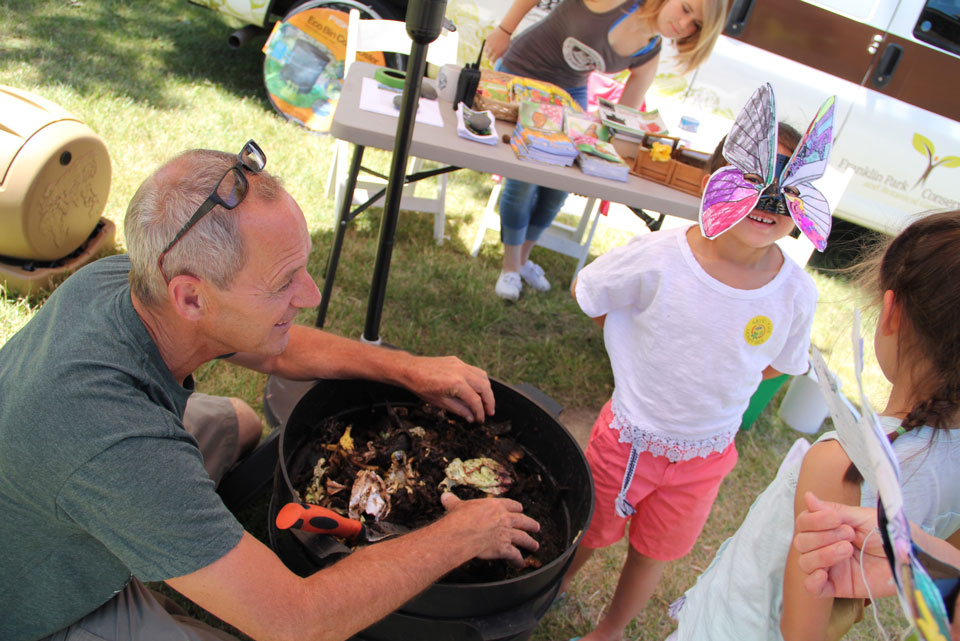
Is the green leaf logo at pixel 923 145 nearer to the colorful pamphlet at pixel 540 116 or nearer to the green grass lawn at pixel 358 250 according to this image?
the green grass lawn at pixel 358 250

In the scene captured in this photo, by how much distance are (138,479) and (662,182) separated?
2440 millimetres

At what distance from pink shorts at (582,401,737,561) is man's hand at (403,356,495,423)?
1.23ft

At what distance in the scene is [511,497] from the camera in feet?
5.20

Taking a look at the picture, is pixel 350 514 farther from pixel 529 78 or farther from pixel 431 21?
pixel 529 78

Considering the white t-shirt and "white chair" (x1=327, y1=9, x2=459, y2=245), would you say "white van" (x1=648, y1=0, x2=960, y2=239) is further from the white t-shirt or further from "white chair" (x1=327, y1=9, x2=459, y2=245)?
the white t-shirt

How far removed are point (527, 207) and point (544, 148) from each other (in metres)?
0.86

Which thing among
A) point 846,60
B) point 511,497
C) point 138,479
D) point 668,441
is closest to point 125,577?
point 138,479

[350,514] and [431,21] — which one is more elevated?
[431,21]

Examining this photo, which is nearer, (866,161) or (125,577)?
(125,577)

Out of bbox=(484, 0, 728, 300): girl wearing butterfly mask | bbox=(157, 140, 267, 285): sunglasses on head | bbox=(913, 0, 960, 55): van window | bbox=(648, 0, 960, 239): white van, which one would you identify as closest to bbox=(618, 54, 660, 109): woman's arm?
bbox=(484, 0, 728, 300): girl wearing butterfly mask

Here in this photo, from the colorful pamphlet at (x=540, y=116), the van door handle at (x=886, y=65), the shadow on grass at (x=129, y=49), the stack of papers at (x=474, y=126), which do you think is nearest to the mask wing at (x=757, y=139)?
the stack of papers at (x=474, y=126)

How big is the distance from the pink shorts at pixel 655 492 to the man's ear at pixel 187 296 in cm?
110

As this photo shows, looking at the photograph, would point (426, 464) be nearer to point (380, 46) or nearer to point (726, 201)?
point (726, 201)

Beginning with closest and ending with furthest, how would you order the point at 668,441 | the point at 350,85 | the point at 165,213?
1. the point at 165,213
2. the point at 668,441
3. the point at 350,85
